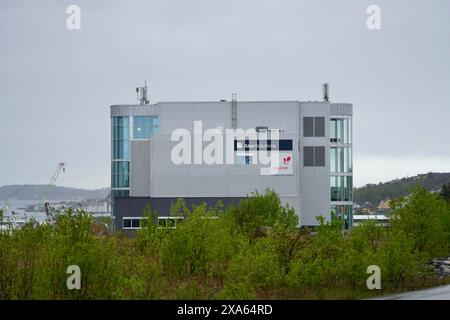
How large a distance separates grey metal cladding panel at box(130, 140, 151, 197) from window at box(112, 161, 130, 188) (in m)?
3.91

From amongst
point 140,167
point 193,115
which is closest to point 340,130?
point 193,115

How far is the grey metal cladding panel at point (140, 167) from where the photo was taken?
9562 centimetres

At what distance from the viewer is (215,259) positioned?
36.1 meters

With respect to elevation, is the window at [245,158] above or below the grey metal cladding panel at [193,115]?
below

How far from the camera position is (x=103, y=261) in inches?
986

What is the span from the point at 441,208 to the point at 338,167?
47989 mm

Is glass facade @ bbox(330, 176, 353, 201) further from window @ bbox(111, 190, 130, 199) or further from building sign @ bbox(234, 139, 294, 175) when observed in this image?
window @ bbox(111, 190, 130, 199)

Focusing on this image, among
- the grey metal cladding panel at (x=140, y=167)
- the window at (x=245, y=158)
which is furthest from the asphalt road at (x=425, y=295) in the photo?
the grey metal cladding panel at (x=140, y=167)

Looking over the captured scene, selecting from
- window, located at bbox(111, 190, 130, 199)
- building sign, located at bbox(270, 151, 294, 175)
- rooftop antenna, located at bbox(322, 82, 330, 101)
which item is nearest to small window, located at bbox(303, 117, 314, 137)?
building sign, located at bbox(270, 151, 294, 175)

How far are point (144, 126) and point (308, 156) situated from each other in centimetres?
2186

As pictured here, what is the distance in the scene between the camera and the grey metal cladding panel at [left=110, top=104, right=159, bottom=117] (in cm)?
9862

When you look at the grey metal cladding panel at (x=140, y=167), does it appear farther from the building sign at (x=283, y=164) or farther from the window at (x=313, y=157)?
the window at (x=313, y=157)
